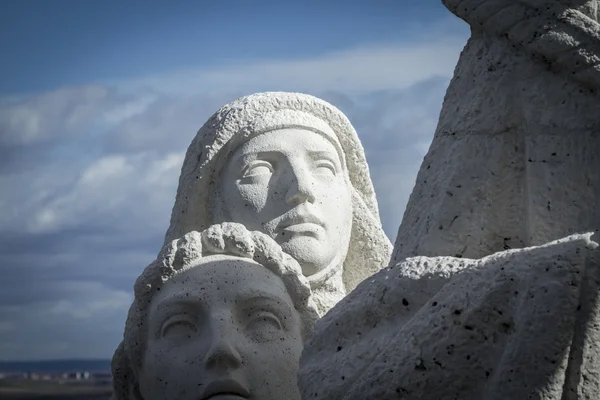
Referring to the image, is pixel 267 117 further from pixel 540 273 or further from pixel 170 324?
pixel 540 273

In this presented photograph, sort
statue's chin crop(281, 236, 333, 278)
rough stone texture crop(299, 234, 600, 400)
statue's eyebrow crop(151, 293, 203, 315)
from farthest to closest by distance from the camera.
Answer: statue's chin crop(281, 236, 333, 278), statue's eyebrow crop(151, 293, 203, 315), rough stone texture crop(299, 234, 600, 400)

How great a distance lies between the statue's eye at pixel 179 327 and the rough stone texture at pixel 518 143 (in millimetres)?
1340

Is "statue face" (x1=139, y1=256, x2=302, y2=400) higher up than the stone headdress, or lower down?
lower down

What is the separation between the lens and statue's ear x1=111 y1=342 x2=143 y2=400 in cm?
548

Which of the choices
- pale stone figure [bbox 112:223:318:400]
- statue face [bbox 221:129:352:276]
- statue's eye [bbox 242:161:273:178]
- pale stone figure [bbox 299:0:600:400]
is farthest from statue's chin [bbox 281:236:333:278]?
pale stone figure [bbox 299:0:600:400]

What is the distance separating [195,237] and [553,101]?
1.94 meters

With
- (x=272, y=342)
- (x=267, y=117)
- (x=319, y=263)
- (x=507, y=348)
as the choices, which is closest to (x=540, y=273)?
(x=507, y=348)

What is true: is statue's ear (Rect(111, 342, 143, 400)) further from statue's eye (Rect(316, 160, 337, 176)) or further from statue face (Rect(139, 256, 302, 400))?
statue's eye (Rect(316, 160, 337, 176))

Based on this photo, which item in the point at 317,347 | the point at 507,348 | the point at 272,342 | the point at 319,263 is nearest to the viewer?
the point at 507,348

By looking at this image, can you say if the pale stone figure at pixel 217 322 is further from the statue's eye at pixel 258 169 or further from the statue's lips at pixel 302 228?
the statue's eye at pixel 258 169

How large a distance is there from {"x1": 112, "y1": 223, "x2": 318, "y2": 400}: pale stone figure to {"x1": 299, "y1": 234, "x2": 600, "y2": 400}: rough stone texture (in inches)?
51.9

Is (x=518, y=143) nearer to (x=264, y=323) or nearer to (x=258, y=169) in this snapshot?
(x=264, y=323)

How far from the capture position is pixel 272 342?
5215mm

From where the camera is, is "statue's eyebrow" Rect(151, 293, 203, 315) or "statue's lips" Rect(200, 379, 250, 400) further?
"statue's eyebrow" Rect(151, 293, 203, 315)
